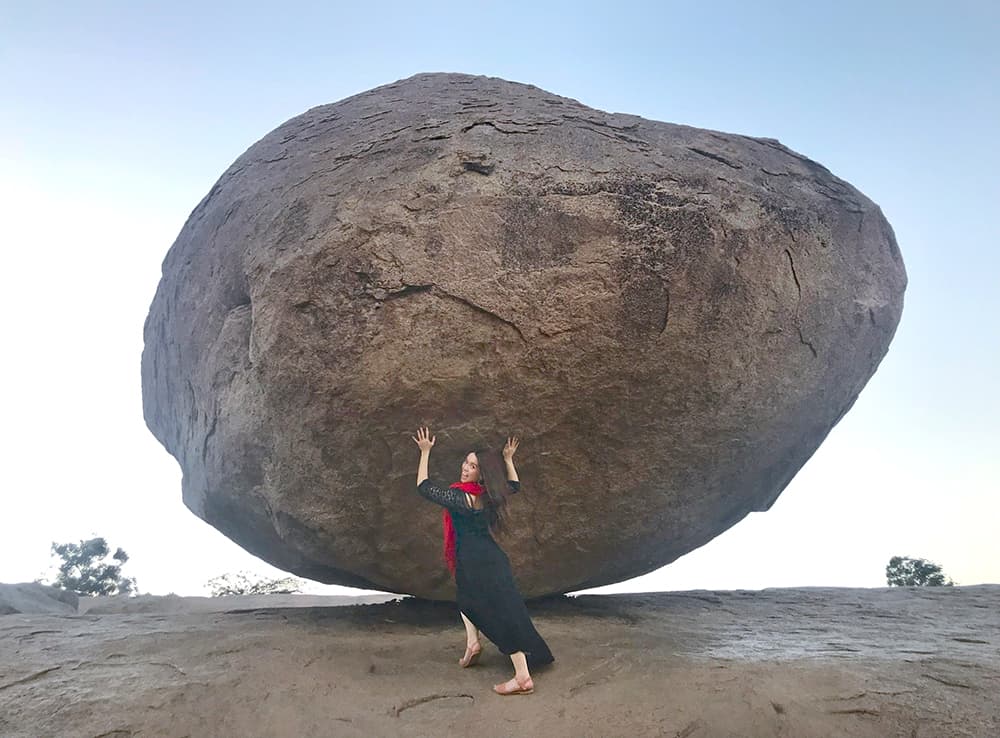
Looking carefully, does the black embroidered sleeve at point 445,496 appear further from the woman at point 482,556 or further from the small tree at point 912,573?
the small tree at point 912,573

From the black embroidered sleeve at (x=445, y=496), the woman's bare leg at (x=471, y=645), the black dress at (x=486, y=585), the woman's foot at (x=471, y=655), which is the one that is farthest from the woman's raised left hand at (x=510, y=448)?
the woman's foot at (x=471, y=655)

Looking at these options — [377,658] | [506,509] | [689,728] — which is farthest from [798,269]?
[377,658]

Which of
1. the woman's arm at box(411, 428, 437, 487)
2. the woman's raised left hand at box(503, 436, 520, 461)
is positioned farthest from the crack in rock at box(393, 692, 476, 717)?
the woman's raised left hand at box(503, 436, 520, 461)

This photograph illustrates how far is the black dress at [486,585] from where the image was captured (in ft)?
15.2

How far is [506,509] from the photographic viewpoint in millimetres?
5246

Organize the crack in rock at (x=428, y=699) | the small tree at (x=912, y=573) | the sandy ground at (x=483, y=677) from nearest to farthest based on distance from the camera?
the sandy ground at (x=483, y=677)
the crack in rock at (x=428, y=699)
the small tree at (x=912, y=573)

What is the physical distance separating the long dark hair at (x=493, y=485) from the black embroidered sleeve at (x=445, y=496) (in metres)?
0.14

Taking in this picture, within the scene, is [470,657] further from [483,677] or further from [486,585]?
[486,585]

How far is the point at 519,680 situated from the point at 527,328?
1.99 metres

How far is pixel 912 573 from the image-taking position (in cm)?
1078

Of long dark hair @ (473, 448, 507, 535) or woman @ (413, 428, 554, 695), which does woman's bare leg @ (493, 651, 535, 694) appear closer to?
woman @ (413, 428, 554, 695)

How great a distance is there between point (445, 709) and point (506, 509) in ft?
4.36

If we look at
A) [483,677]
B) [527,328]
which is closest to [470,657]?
[483,677]

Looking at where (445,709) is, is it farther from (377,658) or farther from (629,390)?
(629,390)
